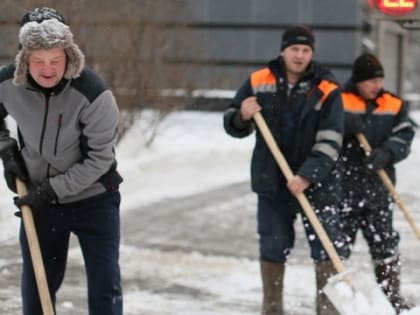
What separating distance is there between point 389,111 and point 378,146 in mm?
219

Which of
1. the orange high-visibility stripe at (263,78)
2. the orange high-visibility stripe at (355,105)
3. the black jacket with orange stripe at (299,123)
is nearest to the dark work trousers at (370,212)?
the orange high-visibility stripe at (355,105)

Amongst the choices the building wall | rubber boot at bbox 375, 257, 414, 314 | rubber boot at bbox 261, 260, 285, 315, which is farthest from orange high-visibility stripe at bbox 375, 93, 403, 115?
the building wall

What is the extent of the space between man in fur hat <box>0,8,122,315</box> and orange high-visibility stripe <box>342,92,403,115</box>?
2.13 m

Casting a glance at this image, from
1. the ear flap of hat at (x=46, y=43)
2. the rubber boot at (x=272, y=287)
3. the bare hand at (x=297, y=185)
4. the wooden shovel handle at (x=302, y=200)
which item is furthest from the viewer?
the rubber boot at (x=272, y=287)

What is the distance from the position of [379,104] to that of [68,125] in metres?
2.51

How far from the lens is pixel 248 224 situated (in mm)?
9086

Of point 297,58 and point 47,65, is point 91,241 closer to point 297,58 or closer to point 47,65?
point 47,65

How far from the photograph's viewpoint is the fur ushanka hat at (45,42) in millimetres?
3965

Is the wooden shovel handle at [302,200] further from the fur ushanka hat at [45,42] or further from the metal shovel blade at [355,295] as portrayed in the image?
the fur ushanka hat at [45,42]

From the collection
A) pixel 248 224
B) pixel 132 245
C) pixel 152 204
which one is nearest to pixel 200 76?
pixel 152 204

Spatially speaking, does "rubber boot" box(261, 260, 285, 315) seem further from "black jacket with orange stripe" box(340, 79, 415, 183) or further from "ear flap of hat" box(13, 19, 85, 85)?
Result: "ear flap of hat" box(13, 19, 85, 85)

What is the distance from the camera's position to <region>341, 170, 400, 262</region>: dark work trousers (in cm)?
604

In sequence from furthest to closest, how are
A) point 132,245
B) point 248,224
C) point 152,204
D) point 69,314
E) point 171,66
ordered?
point 171,66
point 152,204
point 248,224
point 132,245
point 69,314

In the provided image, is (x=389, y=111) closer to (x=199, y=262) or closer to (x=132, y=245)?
(x=199, y=262)
